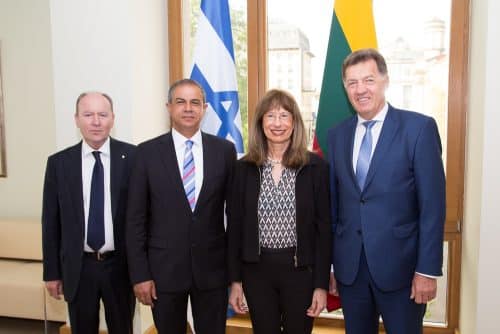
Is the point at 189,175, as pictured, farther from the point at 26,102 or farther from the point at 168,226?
the point at 26,102

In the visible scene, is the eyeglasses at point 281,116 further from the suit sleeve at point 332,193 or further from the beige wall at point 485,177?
the beige wall at point 485,177

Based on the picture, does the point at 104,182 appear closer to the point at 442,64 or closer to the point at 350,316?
the point at 350,316

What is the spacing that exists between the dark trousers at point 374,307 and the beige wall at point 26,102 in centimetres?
301

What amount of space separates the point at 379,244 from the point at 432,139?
466 mm

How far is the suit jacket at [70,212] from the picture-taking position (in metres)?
2.06

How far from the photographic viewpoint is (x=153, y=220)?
1986 millimetres

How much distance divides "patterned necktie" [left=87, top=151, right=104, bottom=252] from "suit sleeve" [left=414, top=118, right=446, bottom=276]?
1387 millimetres

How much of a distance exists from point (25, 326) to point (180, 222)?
7.44 feet

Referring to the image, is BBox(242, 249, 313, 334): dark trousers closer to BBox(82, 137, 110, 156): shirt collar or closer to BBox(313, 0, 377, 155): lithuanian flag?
BBox(82, 137, 110, 156): shirt collar

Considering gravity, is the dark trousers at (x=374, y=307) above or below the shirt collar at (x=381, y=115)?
below

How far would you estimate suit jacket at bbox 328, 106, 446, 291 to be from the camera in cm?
175

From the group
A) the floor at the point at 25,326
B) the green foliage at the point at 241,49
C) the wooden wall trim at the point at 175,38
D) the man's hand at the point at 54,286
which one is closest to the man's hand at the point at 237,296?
the man's hand at the point at 54,286

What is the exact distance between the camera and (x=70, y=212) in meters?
2.06

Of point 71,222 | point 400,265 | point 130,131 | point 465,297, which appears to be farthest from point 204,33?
point 465,297
